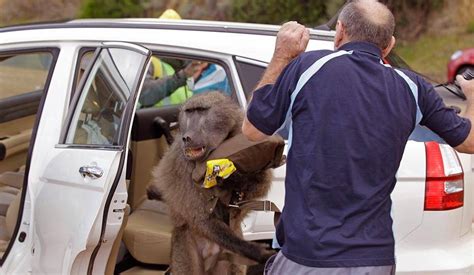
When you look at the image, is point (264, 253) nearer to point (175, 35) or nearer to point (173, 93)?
point (175, 35)

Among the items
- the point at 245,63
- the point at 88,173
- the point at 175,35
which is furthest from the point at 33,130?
the point at 245,63

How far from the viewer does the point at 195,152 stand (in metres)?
4.29

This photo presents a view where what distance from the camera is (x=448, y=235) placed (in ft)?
14.3

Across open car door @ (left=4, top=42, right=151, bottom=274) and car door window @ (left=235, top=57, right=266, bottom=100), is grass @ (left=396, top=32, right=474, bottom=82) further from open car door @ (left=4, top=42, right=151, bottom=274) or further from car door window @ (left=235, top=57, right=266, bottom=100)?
open car door @ (left=4, top=42, right=151, bottom=274)

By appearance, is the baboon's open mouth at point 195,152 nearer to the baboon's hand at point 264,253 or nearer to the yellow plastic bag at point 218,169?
the yellow plastic bag at point 218,169

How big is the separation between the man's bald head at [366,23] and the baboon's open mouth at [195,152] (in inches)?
48.1

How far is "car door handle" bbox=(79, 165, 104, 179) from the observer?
4281mm

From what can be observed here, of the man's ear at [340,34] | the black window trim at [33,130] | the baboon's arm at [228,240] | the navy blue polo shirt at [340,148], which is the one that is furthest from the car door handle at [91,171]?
the man's ear at [340,34]

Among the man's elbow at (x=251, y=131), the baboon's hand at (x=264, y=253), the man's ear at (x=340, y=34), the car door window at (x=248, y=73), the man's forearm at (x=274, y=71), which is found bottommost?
the baboon's hand at (x=264, y=253)

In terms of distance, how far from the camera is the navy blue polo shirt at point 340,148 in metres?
3.15

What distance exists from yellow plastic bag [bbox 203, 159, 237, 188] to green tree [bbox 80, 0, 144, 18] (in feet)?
61.4

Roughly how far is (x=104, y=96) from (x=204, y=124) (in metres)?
0.61

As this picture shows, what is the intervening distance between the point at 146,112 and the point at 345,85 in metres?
2.73

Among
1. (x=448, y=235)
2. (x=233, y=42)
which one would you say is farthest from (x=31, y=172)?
(x=448, y=235)
